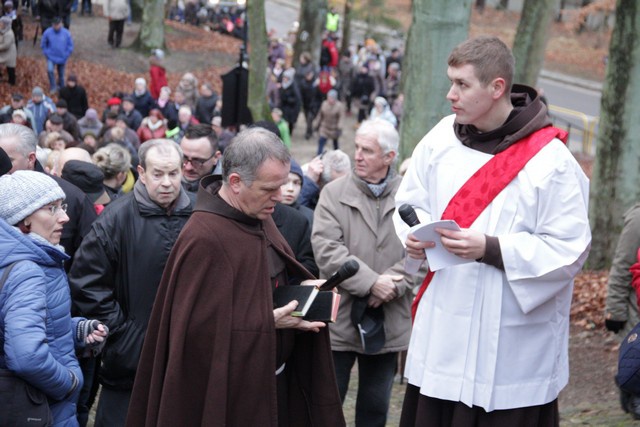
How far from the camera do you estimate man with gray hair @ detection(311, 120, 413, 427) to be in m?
6.16

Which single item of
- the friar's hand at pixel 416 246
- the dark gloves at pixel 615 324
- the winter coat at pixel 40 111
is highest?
the friar's hand at pixel 416 246

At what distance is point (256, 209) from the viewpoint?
168 inches

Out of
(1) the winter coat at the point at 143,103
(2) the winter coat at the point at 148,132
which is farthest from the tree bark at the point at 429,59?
(1) the winter coat at the point at 143,103

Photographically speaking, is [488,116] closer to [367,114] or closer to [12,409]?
[12,409]

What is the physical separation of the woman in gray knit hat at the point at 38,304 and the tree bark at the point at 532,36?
15.1m

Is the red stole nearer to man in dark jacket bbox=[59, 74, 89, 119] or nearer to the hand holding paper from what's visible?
the hand holding paper

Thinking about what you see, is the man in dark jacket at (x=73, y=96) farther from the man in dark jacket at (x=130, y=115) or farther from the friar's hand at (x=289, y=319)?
the friar's hand at (x=289, y=319)

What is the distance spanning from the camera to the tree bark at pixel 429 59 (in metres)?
9.74

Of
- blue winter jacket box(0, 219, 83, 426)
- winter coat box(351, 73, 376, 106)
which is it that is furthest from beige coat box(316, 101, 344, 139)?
blue winter jacket box(0, 219, 83, 426)

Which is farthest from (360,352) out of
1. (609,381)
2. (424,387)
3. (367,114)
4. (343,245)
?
(367,114)

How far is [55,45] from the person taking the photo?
2602cm

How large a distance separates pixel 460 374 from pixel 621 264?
2948mm

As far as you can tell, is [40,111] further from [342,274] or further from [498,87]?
[498,87]

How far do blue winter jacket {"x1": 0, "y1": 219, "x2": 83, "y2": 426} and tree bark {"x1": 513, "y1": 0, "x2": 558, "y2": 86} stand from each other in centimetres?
1530
